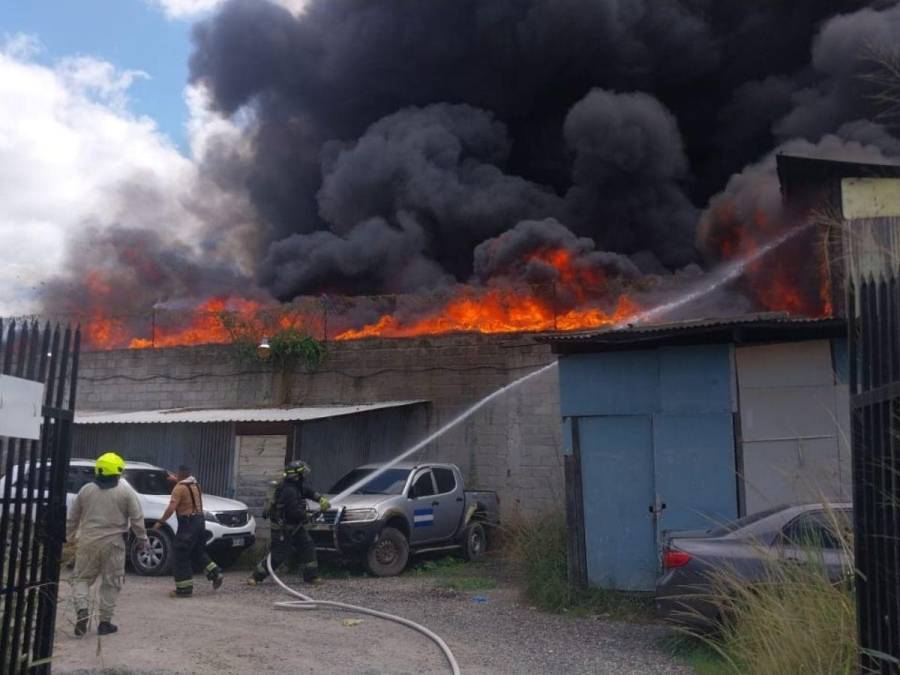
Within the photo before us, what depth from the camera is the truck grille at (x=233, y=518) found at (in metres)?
12.0

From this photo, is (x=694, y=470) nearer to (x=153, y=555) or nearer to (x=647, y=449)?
(x=647, y=449)

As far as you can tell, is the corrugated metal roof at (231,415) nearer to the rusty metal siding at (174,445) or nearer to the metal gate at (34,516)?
the rusty metal siding at (174,445)

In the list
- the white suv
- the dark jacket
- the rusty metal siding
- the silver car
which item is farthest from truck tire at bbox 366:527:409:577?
the silver car

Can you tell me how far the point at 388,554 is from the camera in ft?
38.7

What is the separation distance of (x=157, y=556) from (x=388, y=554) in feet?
10.3

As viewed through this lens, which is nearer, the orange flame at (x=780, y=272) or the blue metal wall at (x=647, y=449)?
the blue metal wall at (x=647, y=449)

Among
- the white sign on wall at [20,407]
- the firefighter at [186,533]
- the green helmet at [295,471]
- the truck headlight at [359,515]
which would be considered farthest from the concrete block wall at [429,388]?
the white sign on wall at [20,407]

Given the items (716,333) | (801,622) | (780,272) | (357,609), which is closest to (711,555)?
(801,622)

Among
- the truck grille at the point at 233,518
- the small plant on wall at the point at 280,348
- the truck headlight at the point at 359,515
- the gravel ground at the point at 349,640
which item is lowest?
the gravel ground at the point at 349,640

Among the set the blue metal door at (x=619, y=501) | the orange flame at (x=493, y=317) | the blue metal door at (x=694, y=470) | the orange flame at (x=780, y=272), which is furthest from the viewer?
the orange flame at (x=780, y=272)

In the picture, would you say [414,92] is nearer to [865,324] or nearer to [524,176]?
[524,176]

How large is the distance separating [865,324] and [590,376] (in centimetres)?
618

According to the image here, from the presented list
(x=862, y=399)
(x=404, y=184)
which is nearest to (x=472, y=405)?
(x=862, y=399)

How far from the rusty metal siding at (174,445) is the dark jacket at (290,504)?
154 inches
